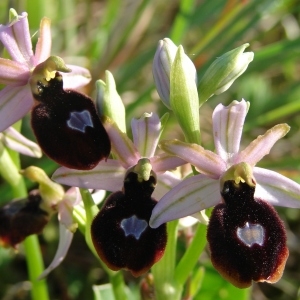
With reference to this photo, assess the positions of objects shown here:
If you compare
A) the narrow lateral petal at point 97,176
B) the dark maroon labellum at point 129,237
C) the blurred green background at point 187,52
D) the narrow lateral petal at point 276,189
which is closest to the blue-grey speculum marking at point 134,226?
the dark maroon labellum at point 129,237

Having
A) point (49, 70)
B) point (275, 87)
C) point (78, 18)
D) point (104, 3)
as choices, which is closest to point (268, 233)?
point (49, 70)

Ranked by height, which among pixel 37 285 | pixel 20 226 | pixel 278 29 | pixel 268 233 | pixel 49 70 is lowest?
pixel 278 29

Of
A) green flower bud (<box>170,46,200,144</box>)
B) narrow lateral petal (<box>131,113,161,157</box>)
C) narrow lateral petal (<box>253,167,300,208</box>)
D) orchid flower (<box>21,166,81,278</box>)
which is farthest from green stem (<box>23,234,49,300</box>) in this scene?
narrow lateral petal (<box>253,167,300,208</box>)

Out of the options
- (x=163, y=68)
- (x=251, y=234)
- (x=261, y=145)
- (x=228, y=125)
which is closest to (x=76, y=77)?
(x=163, y=68)

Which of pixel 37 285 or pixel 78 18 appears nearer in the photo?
pixel 37 285

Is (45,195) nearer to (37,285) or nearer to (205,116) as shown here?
(37,285)

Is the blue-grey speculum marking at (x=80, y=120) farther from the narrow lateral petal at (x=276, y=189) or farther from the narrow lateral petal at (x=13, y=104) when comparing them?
the narrow lateral petal at (x=276, y=189)
